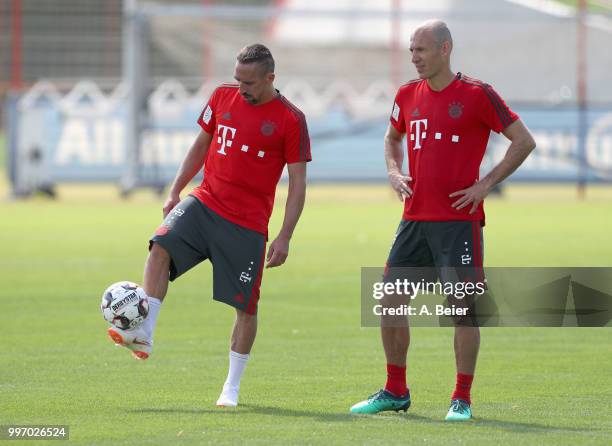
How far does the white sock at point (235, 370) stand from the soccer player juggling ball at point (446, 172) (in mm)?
774

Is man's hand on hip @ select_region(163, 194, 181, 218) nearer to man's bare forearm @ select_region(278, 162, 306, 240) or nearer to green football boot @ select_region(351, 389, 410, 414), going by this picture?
man's bare forearm @ select_region(278, 162, 306, 240)

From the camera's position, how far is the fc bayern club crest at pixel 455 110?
8.02m

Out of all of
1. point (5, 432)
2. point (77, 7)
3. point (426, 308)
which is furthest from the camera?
point (77, 7)

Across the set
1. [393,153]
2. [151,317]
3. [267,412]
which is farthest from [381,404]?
[393,153]

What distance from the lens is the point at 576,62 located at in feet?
121

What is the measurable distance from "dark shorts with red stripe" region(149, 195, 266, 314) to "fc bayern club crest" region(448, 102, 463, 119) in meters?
1.47

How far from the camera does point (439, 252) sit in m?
8.05

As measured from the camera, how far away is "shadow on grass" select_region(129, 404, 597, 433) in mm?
7531

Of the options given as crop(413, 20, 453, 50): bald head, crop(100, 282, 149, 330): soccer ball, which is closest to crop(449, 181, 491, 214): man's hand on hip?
crop(413, 20, 453, 50): bald head

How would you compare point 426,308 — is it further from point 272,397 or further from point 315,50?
point 315,50

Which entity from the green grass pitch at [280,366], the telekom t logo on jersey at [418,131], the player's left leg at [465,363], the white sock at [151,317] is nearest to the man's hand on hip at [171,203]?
the white sock at [151,317]

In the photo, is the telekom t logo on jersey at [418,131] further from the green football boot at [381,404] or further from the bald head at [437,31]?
the green football boot at [381,404]

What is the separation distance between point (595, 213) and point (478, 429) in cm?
2020

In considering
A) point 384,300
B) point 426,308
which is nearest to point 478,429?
point 384,300
